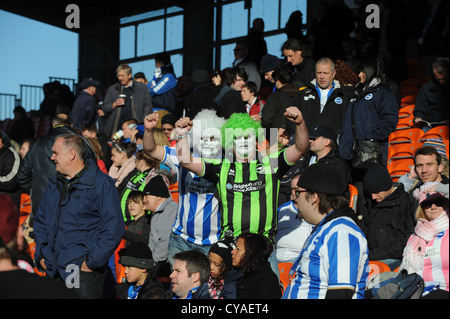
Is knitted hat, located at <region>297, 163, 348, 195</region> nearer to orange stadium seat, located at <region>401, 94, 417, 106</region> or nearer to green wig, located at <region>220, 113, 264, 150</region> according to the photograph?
green wig, located at <region>220, 113, 264, 150</region>

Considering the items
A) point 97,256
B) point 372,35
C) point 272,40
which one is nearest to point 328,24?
point 372,35

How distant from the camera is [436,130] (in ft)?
26.9

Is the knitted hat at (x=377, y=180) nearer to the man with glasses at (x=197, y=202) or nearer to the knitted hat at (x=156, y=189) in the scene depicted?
the man with glasses at (x=197, y=202)

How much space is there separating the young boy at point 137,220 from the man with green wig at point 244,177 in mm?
1952

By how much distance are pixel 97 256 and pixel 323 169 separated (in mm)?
1996

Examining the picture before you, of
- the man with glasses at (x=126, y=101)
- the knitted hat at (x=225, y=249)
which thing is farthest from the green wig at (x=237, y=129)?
the man with glasses at (x=126, y=101)

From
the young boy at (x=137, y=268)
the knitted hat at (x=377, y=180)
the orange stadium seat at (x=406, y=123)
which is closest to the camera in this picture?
the young boy at (x=137, y=268)

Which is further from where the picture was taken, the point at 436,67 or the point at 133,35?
the point at 133,35

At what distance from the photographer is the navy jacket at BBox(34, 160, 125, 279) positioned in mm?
4758

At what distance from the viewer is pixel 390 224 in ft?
20.1

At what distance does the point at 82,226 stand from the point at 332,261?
2.25 meters

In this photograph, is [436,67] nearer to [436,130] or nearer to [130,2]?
[436,130]

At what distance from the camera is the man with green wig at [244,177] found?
4.93m

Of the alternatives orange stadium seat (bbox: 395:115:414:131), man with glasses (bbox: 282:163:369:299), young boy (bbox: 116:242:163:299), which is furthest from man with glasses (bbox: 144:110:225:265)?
orange stadium seat (bbox: 395:115:414:131)
